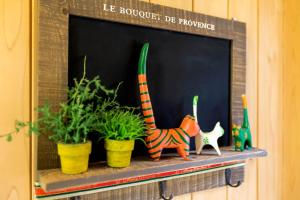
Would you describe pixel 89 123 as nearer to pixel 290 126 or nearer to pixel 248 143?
pixel 248 143

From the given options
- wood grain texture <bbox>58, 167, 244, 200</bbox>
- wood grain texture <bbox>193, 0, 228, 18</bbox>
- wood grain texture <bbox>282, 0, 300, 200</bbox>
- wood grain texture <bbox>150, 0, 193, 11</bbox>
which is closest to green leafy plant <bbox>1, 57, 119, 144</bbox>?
wood grain texture <bbox>58, 167, 244, 200</bbox>

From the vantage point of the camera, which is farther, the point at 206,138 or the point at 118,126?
the point at 206,138

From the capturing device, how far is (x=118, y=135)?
0.54m

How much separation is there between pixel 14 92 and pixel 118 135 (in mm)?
224

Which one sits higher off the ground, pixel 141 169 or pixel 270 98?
pixel 270 98

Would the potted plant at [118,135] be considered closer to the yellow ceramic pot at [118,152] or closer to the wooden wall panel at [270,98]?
the yellow ceramic pot at [118,152]

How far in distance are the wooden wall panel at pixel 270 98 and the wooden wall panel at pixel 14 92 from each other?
2.31ft

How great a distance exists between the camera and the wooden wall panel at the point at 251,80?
863 mm

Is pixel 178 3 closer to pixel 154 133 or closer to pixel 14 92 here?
pixel 154 133

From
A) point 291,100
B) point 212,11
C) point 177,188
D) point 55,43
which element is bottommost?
point 177,188

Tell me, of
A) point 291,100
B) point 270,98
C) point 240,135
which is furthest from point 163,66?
point 291,100

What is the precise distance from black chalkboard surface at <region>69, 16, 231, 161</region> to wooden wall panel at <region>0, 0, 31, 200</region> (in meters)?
0.09

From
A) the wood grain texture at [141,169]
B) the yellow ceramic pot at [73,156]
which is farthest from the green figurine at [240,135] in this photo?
the yellow ceramic pot at [73,156]

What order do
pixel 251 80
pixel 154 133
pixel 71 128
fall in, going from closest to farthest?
pixel 71 128, pixel 154 133, pixel 251 80
